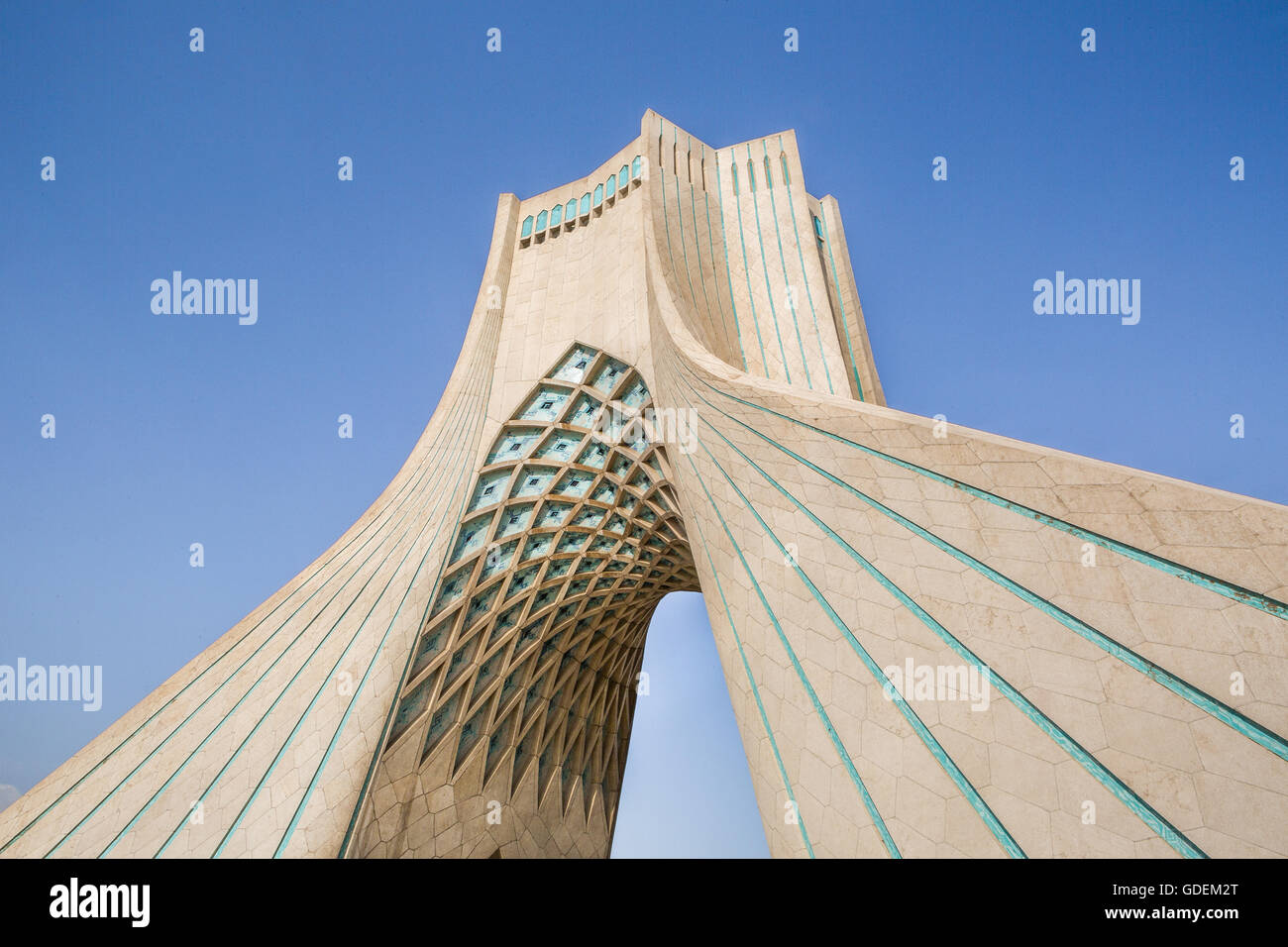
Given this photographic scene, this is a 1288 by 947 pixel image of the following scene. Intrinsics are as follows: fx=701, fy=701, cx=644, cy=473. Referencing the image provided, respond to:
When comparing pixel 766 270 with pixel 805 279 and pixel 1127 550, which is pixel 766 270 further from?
pixel 1127 550

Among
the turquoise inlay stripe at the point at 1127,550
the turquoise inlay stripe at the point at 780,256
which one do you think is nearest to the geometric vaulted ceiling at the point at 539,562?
→ the turquoise inlay stripe at the point at 780,256

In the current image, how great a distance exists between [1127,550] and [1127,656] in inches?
20.9

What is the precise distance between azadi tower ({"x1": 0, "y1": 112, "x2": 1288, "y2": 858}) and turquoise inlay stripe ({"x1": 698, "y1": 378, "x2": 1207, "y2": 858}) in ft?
0.05

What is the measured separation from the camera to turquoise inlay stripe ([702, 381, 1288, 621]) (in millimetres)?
3109

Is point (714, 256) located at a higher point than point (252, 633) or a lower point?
higher

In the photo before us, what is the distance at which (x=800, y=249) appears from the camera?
41.2 feet

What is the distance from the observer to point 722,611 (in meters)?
6.95

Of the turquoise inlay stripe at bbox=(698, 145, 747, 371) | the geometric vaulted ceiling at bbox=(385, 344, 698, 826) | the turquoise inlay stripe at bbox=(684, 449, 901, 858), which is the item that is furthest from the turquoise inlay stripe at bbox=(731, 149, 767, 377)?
the turquoise inlay stripe at bbox=(684, 449, 901, 858)

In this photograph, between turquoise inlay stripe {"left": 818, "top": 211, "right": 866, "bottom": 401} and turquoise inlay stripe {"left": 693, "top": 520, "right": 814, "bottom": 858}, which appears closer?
turquoise inlay stripe {"left": 693, "top": 520, "right": 814, "bottom": 858}

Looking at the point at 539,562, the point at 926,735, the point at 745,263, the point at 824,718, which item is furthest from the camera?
the point at 745,263

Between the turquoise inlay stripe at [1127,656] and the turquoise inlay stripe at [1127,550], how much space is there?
361 millimetres

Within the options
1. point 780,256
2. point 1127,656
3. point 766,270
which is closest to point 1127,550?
point 1127,656

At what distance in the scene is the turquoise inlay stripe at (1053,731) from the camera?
3.21 m

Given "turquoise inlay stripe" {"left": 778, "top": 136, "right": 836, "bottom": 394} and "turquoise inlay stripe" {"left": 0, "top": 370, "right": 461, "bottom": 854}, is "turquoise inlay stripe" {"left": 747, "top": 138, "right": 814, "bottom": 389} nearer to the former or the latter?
"turquoise inlay stripe" {"left": 778, "top": 136, "right": 836, "bottom": 394}
